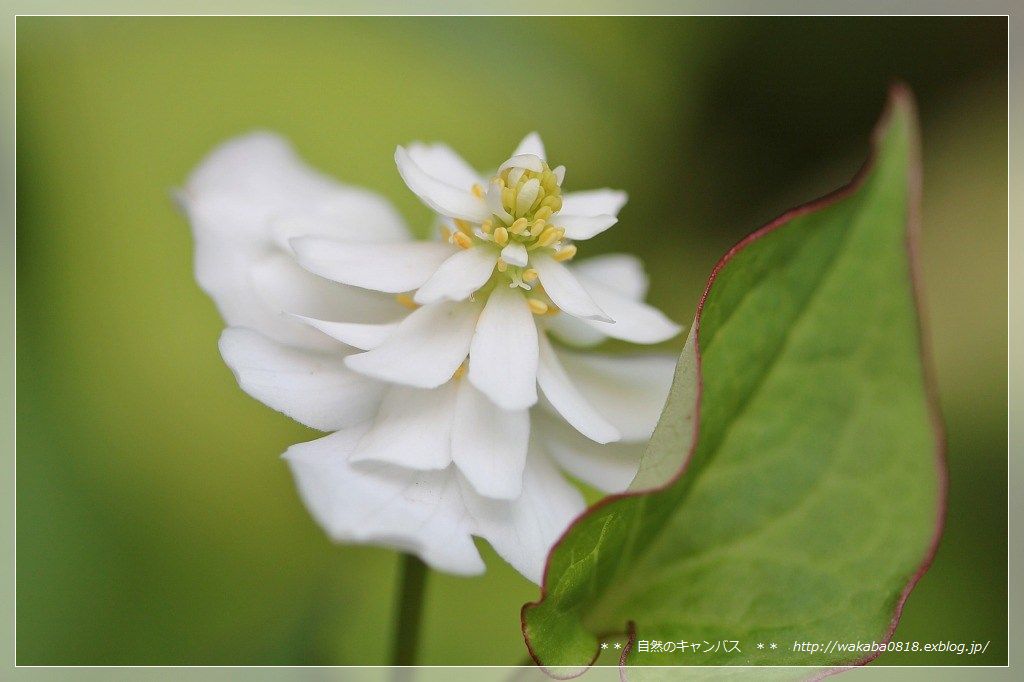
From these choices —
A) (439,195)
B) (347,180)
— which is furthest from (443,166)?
(347,180)

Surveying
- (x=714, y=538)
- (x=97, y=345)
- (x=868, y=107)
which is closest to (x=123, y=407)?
(x=97, y=345)

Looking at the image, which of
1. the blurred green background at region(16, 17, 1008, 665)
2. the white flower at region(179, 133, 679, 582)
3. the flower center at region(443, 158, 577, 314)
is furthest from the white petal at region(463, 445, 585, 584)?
the blurred green background at region(16, 17, 1008, 665)

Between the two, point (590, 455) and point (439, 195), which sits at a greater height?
point (439, 195)

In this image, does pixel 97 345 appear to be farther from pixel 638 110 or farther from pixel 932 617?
pixel 932 617

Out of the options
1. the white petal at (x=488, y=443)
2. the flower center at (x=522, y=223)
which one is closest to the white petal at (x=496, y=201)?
the flower center at (x=522, y=223)

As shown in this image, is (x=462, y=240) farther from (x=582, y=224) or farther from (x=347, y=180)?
(x=347, y=180)

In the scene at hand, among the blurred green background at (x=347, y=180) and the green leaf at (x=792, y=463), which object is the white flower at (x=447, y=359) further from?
the blurred green background at (x=347, y=180)
